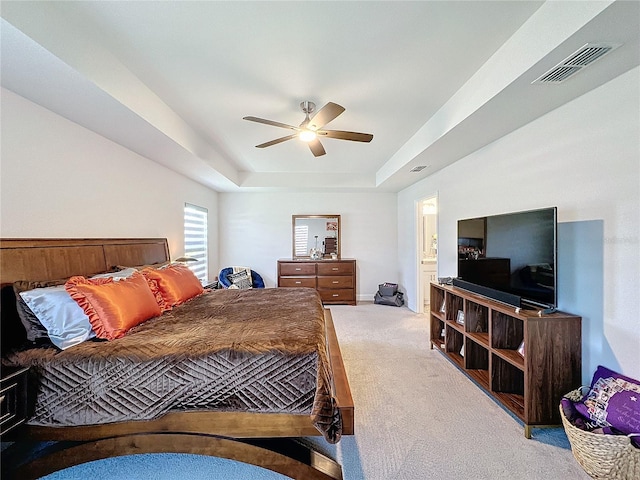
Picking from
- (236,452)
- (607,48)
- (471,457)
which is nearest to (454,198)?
(607,48)

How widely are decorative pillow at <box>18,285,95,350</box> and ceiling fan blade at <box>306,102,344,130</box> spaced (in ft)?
6.89

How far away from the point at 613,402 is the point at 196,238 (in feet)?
17.2

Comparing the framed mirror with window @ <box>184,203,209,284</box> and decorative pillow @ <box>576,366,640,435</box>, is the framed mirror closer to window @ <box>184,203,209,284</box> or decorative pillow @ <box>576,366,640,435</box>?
window @ <box>184,203,209,284</box>

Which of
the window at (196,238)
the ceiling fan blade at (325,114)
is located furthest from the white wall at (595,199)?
the window at (196,238)

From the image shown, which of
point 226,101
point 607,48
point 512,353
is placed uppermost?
point 226,101

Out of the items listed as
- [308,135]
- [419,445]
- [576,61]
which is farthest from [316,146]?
[419,445]

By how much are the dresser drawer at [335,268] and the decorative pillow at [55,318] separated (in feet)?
14.7

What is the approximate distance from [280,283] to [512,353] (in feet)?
14.4

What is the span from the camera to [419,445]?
1959mm

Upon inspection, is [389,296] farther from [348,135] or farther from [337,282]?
[348,135]

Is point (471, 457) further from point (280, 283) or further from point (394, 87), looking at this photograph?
point (280, 283)

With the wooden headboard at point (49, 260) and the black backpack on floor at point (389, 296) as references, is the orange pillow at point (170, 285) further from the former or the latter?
the black backpack on floor at point (389, 296)

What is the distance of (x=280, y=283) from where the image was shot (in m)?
6.08

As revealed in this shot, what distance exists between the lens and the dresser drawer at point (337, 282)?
237 inches
